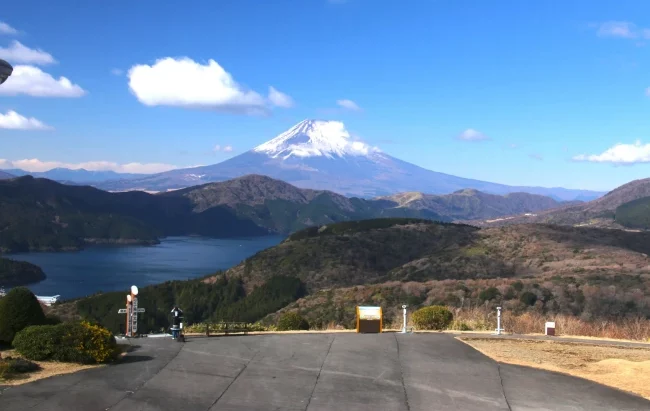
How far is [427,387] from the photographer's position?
48.1ft

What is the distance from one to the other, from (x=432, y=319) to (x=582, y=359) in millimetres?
6940

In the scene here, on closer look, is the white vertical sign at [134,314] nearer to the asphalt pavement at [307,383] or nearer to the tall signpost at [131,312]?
the tall signpost at [131,312]

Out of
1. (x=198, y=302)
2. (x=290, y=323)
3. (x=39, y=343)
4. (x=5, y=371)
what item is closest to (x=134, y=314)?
(x=39, y=343)

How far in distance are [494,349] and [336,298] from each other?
38.1 metres

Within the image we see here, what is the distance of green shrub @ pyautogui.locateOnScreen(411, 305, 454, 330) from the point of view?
79.3ft

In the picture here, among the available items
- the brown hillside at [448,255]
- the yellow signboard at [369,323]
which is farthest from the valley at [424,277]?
the yellow signboard at [369,323]

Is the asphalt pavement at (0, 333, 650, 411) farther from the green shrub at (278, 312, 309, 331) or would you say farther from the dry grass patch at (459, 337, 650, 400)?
the green shrub at (278, 312, 309, 331)

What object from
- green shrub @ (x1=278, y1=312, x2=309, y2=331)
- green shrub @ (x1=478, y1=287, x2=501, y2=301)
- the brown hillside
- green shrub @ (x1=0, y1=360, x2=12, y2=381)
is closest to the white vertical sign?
green shrub @ (x1=0, y1=360, x2=12, y2=381)

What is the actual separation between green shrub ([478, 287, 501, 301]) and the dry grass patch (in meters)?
24.1

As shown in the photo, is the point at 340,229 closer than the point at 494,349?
No

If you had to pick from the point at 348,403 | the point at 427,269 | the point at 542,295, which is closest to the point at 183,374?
the point at 348,403

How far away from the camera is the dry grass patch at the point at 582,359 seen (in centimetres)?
1567

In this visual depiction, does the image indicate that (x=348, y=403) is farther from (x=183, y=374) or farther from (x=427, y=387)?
(x=183, y=374)

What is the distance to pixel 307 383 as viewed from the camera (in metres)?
14.7
